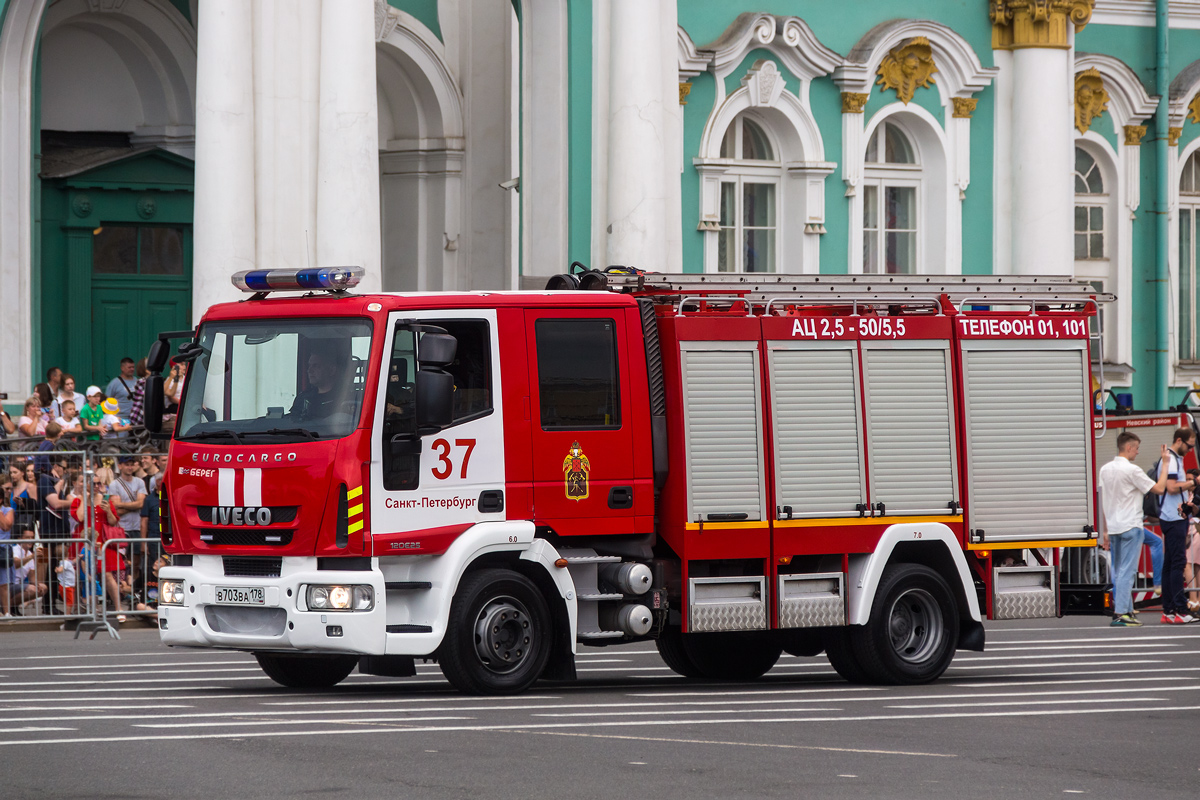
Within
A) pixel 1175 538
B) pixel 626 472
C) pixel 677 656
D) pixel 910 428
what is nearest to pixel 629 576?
pixel 626 472

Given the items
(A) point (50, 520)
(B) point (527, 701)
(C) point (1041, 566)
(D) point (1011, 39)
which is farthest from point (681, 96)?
(B) point (527, 701)

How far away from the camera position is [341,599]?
42.8ft

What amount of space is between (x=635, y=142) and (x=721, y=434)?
37.6 ft

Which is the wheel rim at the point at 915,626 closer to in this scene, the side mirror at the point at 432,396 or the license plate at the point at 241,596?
the side mirror at the point at 432,396

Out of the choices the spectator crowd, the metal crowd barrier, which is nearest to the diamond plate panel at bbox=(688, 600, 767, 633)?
the spectator crowd

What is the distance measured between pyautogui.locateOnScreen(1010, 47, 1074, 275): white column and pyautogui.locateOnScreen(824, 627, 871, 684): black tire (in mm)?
15647

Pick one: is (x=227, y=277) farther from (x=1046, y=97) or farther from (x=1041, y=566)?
(x=1046, y=97)

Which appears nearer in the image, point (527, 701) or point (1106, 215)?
point (527, 701)

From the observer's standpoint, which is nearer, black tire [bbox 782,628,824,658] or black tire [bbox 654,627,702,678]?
black tire [bbox 782,628,824,658]

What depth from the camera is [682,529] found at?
1421 centimetres

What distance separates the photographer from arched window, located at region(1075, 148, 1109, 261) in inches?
1268

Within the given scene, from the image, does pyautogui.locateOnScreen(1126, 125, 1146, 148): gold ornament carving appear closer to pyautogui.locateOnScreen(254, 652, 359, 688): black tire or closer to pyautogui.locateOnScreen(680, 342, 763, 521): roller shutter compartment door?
pyautogui.locateOnScreen(680, 342, 763, 521): roller shutter compartment door

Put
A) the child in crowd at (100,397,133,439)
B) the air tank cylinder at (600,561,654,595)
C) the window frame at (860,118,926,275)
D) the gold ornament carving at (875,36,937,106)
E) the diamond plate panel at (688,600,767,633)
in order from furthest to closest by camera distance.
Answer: the window frame at (860,118,926,275), the gold ornament carving at (875,36,937,106), the child in crowd at (100,397,133,439), the diamond plate panel at (688,600,767,633), the air tank cylinder at (600,561,654,595)

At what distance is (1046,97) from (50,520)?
15.8 meters
